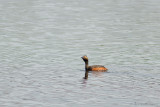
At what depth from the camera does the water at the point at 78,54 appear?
29.8 metres

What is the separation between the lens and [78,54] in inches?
1783

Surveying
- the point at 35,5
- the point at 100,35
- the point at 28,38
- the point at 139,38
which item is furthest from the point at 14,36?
the point at 35,5

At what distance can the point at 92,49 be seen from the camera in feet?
157

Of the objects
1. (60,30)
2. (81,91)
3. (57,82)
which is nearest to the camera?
(81,91)

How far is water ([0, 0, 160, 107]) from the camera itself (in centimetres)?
2980

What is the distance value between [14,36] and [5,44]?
558 centimetres

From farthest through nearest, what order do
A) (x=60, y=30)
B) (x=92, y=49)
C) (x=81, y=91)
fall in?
(x=60, y=30), (x=92, y=49), (x=81, y=91)

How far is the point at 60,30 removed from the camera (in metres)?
60.7

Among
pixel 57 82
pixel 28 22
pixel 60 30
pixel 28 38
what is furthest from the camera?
pixel 28 22

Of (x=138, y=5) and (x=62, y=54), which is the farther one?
(x=138, y=5)

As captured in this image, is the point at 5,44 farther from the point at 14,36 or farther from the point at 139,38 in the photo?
the point at 139,38

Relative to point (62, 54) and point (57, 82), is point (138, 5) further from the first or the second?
point (57, 82)

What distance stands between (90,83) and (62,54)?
11.5m

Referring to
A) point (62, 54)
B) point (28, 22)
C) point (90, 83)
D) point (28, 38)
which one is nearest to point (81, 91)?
point (90, 83)
